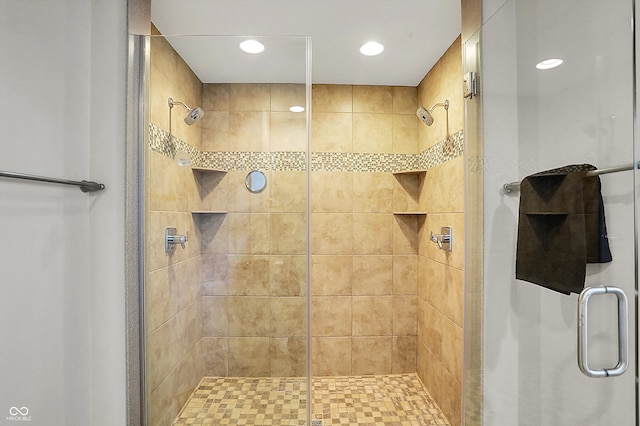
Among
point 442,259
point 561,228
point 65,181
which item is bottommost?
point 442,259

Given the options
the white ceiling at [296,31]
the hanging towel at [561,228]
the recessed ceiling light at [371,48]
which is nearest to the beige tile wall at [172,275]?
the white ceiling at [296,31]

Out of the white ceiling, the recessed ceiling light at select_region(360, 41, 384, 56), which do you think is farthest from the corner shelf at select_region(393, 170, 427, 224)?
the recessed ceiling light at select_region(360, 41, 384, 56)

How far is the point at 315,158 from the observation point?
111 inches

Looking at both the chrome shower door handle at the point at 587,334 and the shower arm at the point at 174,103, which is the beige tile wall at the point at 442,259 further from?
the shower arm at the point at 174,103

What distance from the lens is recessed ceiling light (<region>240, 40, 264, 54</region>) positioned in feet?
4.68

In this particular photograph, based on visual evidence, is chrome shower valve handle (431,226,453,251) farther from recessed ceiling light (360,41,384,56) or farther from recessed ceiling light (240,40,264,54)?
recessed ceiling light (240,40,264,54)

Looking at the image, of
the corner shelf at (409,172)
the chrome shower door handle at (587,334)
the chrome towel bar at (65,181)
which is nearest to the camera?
the chrome shower door handle at (587,334)

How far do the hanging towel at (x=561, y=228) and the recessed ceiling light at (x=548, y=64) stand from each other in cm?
31

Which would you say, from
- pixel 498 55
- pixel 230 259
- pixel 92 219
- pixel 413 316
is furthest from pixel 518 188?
pixel 413 316

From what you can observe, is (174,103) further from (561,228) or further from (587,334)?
(587,334)

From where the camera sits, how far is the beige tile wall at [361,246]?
9.27 feet

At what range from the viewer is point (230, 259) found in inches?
58.2

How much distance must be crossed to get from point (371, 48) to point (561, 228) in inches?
62.4

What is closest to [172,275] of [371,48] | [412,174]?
[371,48]
